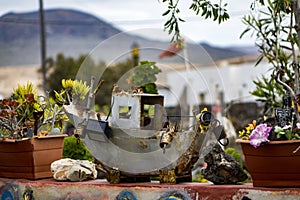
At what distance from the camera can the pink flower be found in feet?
15.8

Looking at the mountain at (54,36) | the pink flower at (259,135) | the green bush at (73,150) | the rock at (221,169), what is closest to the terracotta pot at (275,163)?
the pink flower at (259,135)

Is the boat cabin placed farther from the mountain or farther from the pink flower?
the mountain

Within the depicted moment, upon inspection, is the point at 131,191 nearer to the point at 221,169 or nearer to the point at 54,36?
the point at 221,169

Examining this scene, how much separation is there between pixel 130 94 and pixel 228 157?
86cm

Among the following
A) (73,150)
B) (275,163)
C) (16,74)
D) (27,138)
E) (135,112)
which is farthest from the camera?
(16,74)

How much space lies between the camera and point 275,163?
4.82 meters

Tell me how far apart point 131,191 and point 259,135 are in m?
0.99

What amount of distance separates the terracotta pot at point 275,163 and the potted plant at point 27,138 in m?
1.69

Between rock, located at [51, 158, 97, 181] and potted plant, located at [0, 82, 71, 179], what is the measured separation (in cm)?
15

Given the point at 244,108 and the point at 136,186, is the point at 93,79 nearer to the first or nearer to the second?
the point at 136,186

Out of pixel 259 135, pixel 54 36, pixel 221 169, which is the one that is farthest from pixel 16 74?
pixel 259 135

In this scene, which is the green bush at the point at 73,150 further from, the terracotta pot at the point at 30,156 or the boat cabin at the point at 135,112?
Result: the boat cabin at the point at 135,112

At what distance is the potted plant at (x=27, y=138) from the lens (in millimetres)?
5797

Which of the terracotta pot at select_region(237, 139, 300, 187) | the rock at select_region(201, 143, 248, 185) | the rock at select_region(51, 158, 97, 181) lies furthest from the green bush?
the terracotta pot at select_region(237, 139, 300, 187)
